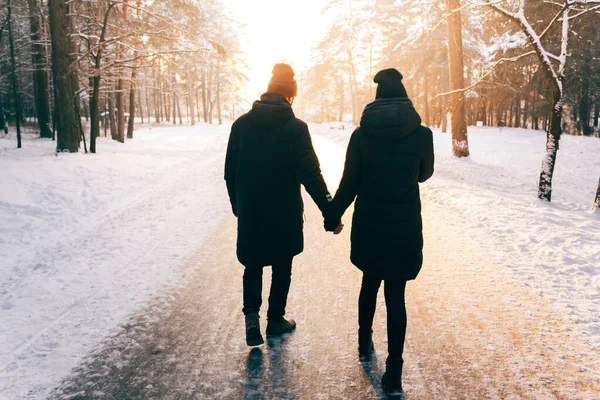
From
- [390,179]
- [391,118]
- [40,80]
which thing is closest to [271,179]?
[390,179]

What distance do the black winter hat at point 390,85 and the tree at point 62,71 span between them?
1341 centimetres

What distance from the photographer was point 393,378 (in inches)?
119

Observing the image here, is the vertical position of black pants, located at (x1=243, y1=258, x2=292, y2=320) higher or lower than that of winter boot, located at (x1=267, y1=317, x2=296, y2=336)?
higher

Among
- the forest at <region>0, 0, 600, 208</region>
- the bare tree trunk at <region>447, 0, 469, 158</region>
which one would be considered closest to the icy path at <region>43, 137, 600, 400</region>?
the forest at <region>0, 0, 600, 208</region>

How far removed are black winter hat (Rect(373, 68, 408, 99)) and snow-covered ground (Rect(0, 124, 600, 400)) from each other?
2.87m

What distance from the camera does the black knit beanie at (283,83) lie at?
3520 millimetres

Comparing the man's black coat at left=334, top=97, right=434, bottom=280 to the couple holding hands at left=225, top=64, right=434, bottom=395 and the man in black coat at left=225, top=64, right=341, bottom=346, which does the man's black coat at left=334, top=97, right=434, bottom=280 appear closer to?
the couple holding hands at left=225, top=64, right=434, bottom=395

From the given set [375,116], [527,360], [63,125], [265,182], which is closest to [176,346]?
[265,182]

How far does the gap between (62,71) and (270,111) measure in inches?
510

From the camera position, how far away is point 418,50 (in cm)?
3409

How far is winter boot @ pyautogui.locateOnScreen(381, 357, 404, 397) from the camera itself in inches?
118

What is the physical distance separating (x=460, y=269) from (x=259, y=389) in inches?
134

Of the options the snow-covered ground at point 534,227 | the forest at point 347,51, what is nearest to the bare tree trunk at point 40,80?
the forest at point 347,51

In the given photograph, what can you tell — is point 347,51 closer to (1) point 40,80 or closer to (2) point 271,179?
(1) point 40,80
